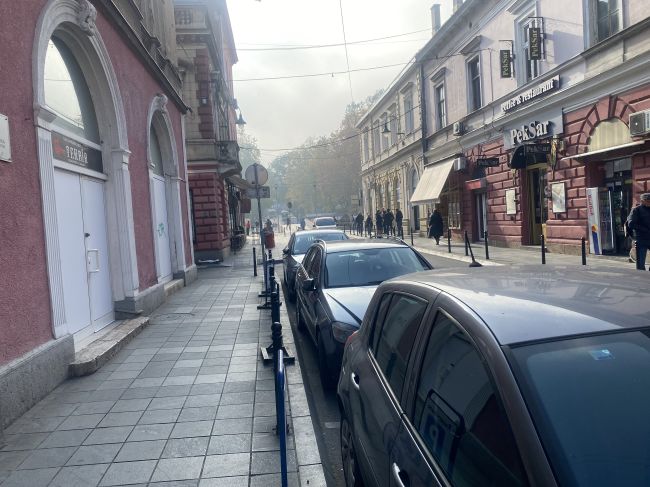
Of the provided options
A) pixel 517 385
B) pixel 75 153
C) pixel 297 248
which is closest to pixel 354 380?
pixel 517 385

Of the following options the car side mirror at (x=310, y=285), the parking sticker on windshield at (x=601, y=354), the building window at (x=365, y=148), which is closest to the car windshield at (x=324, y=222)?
the building window at (x=365, y=148)

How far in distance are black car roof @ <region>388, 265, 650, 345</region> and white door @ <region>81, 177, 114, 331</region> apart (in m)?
5.76

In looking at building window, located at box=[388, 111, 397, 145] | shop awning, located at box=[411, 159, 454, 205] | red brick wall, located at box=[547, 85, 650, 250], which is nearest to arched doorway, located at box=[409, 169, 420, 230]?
shop awning, located at box=[411, 159, 454, 205]

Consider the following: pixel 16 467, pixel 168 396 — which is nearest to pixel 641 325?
pixel 16 467

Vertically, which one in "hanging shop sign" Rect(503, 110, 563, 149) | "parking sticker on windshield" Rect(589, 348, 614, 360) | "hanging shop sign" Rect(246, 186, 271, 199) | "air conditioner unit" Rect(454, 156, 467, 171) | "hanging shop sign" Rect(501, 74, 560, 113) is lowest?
"parking sticker on windshield" Rect(589, 348, 614, 360)

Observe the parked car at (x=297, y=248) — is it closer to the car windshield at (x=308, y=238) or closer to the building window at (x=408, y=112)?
the car windshield at (x=308, y=238)

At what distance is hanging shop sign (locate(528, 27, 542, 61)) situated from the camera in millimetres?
15641

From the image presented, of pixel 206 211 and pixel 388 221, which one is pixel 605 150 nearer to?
pixel 206 211

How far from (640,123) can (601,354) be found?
12257mm

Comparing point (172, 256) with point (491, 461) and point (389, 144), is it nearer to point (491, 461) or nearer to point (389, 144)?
point (491, 461)

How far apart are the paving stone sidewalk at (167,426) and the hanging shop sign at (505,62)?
14.9 metres

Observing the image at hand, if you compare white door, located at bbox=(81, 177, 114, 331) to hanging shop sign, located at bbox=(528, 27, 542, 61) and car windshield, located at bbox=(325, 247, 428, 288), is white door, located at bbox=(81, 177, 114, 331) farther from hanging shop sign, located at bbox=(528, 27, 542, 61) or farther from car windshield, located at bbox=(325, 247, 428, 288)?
hanging shop sign, located at bbox=(528, 27, 542, 61)

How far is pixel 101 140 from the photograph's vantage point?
821 centimetres

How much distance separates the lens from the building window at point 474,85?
2133 centimetres
